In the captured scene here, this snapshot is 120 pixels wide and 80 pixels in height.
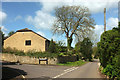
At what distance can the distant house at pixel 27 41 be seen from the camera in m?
37.0

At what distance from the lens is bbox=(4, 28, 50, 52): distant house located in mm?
37031

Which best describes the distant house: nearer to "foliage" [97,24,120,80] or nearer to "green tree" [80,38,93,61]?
"green tree" [80,38,93,61]

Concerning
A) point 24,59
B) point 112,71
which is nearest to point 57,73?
point 112,71

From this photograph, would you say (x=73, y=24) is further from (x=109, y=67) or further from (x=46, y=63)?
(x=109, y=67)

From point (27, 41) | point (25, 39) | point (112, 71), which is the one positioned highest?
point (25, 39)

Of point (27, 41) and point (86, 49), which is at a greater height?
point (27, 41)

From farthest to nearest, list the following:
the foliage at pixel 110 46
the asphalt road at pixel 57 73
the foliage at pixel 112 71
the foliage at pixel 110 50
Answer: the asphalt road at pixel 57 73 → the foliage at pixel 110 46 → the foliage at pixel 110 50 → the foliage at pixel 112 71

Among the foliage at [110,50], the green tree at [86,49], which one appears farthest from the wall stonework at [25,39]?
the foliage at [110,50]

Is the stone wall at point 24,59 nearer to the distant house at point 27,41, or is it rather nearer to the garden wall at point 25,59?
the garden wall at point 25,59

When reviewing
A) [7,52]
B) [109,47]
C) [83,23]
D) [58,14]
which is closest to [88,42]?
[83,23]

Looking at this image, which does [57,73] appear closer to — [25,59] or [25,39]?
[25,59]

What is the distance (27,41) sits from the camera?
38688 mm

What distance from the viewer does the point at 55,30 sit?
38406 mm

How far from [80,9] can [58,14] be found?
6.60 meters
